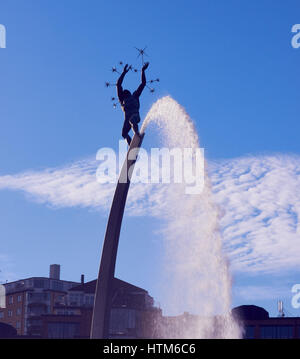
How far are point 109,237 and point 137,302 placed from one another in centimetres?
6864

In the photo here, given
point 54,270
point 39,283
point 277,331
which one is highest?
point 54,270

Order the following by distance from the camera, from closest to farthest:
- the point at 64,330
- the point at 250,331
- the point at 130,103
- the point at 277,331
Result: the point at 130,103
the point at 277,331
the point at 250,331
the point at 64,330

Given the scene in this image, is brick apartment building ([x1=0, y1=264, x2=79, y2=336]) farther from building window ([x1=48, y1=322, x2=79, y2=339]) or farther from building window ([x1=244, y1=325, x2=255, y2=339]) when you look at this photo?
building window ([x1=244, y1=325, x2=255, y2=339])

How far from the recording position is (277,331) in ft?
286

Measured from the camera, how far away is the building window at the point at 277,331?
86.6m

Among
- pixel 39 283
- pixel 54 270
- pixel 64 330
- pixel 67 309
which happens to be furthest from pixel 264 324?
pixel 54 270

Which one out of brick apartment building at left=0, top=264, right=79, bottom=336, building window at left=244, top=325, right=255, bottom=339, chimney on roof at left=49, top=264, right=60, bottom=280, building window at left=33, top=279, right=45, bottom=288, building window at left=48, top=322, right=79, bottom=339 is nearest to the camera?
building window at left=244, top=325, right=255, bottom=339

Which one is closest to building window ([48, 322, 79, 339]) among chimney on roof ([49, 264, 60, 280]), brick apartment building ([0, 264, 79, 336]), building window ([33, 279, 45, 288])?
brick apartment building ([0, 264, 79, 336])

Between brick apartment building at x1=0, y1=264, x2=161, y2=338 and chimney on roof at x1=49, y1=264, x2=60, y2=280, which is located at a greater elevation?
chimney on roof at x1=49, y1=264, x2=60, y2=280

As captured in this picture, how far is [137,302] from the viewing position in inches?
4134

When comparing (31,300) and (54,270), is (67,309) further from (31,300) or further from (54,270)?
(54,270)

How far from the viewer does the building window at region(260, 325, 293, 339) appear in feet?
284
